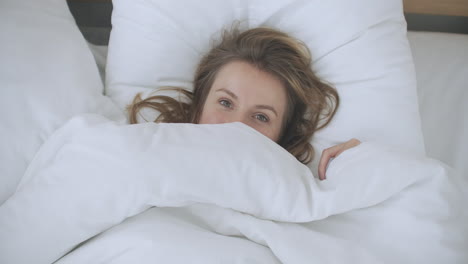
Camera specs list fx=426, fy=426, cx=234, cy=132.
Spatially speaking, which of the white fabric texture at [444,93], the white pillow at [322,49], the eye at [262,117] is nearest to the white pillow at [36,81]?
the white pillow at [322,49]

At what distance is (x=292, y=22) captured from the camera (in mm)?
1174

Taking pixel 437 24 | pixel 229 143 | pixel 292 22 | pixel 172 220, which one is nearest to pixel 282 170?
pixel 229 143

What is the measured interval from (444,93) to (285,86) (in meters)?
0.49

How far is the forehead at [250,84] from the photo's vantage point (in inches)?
42.0

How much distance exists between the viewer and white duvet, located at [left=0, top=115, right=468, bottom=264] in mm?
688

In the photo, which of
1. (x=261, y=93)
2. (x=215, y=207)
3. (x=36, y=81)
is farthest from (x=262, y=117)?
(x=36, y=81)

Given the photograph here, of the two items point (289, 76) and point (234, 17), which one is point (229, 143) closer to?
point (289, 76)

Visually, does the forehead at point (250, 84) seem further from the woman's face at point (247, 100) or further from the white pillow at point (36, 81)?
the white pillow at point (36, 81)

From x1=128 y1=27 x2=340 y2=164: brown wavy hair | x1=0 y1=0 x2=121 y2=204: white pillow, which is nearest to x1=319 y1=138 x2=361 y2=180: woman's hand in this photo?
x1=128 y1=27 x2=340 y2=164: brown wavy hair

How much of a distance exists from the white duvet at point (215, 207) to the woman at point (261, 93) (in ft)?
0.87

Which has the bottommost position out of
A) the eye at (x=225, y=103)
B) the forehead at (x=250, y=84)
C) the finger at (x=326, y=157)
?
the finger at (x=326, y=157)

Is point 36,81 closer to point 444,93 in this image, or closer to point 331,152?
point 331,152

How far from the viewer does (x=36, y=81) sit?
94 cm

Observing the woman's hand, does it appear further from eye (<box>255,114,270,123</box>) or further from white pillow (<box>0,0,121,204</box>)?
white pillow (<box>0,0,121,204</box>)
